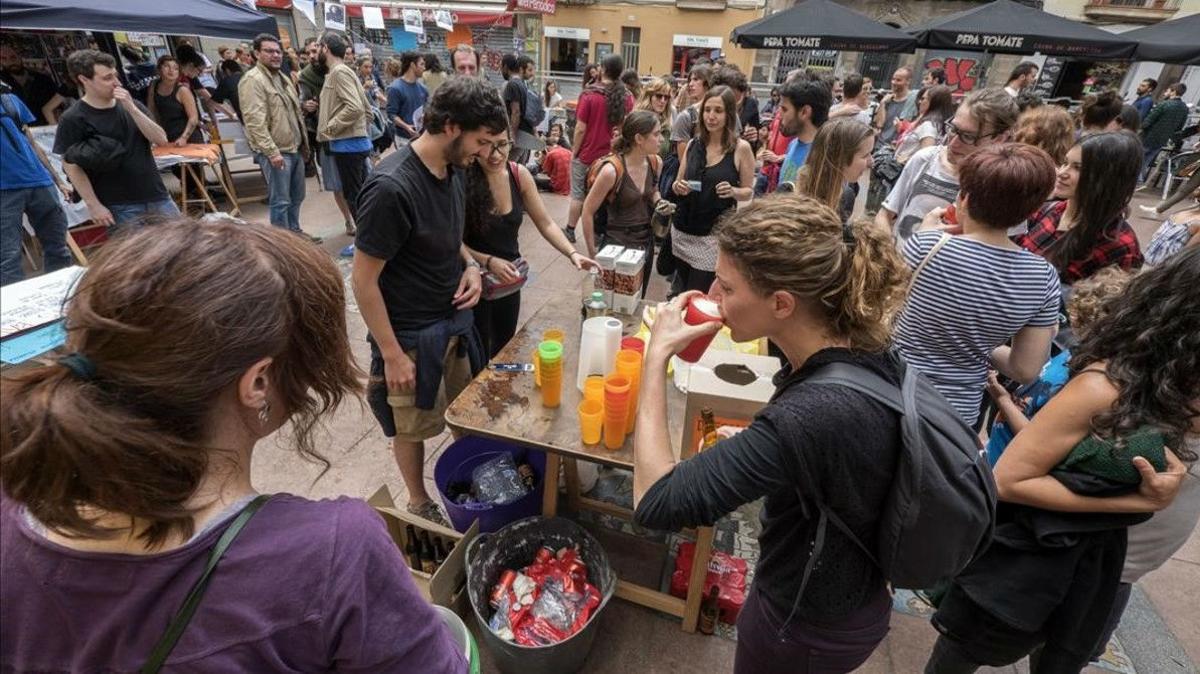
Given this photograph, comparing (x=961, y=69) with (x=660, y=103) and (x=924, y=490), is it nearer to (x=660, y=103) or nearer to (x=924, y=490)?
(x=660, y=103)

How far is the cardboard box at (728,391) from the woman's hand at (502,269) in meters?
1.21

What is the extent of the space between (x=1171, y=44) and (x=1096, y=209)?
740 centimetres

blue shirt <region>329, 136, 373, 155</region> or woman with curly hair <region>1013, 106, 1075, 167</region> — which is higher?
woman with curly hair <region>1013, 106, 1075, 167</region>

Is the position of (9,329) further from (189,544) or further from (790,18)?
(790,18)

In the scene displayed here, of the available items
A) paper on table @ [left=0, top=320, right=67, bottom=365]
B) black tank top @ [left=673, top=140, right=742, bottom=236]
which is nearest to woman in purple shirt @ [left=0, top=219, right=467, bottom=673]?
paper on table @ [left=0, top=320, right=67, bottom=365]

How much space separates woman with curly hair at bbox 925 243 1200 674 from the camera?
1.23 meters

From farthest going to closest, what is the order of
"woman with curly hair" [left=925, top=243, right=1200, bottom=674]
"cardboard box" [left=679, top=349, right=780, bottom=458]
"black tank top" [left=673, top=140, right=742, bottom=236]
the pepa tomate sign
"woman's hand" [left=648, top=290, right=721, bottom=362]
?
1. the pepa tomate sign
2. "black tank top" [left=673, top=140, right=742, bottom=236]
3. "cardboard box" [left=679, top=349, right=780, bottom=458]
4. "woman's hand" [left=648, top=290, right=721, bottom=362]
5. "woman with curly hair" [left=925, top=243, right=1200, bottom=674]

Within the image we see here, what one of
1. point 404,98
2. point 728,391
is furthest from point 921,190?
point 404,98

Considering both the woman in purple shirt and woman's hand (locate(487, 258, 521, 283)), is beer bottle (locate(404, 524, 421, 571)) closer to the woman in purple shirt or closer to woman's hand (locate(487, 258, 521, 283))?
woman's hand (locate(487, 258, 521, 283))

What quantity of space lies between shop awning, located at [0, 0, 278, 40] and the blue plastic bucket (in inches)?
184

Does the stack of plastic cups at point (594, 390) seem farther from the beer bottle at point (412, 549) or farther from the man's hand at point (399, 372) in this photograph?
the beer bottle at point (412, 549)

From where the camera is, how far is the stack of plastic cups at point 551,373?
1.83m

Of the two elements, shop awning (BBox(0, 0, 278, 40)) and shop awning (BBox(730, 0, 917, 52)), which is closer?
shop awning (BBox(0, 0, 278, 40))

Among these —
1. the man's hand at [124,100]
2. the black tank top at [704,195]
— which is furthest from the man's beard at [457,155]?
the man's hand at [124,100]
